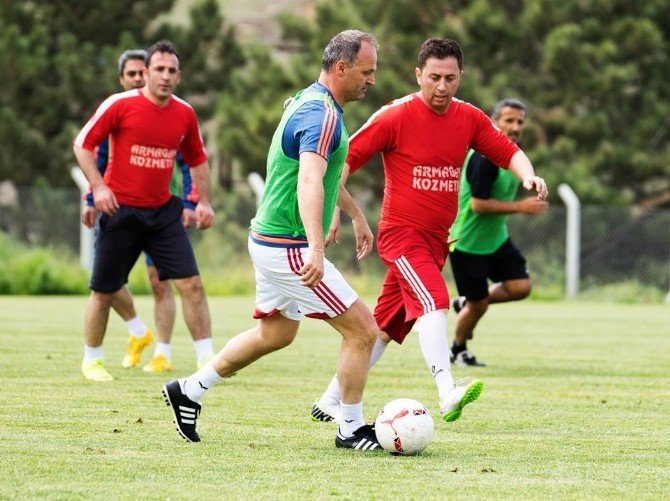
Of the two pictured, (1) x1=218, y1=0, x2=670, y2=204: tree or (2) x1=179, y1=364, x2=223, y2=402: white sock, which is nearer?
(2) x1=179, y1=364, x2=223, y2=402: white sock

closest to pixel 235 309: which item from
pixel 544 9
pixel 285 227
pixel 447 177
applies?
pixel 447 177

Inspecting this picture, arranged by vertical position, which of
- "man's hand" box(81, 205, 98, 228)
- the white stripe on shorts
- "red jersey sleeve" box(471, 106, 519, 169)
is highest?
"red jersey sleeve" box(471, 106, 519, 169)

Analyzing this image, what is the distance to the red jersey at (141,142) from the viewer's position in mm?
9578

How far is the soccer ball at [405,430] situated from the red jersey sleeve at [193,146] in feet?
12.8

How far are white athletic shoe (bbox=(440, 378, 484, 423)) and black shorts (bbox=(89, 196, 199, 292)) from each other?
10.7ft

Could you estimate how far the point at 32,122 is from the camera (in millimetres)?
36125

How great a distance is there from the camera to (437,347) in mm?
7441

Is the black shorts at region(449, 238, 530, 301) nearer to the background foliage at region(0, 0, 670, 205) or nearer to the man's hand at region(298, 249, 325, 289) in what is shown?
the man's hand at region(298, 249, 325, 289)

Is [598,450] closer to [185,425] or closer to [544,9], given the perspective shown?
[185,425]

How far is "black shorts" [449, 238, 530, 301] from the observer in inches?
439

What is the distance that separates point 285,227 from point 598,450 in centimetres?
186

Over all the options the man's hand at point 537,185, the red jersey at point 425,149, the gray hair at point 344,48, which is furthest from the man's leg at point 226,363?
the man's hand at point 537,185

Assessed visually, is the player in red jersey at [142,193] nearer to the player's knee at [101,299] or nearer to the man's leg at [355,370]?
the player's knee at [101,299]

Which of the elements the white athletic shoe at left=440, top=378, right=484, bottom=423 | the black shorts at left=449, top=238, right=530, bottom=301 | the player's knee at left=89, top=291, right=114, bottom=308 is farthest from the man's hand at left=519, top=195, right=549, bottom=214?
the player's knee at left=89, top=291, right=114, bottom=308
